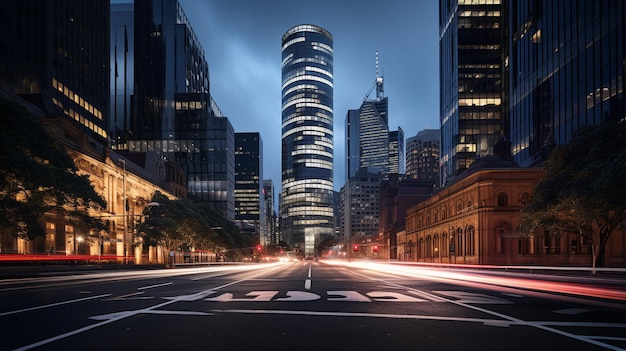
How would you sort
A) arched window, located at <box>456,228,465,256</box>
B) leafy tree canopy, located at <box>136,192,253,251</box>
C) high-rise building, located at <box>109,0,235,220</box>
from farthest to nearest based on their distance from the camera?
high-rise building, located at <box>109,0,235,220</box>, arched window, located at <box>456,228,465,256</box>, leafy tree canopy, located at <box>136,192,253,251</box>

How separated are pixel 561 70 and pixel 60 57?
83.9 m

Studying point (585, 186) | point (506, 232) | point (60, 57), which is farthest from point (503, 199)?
point (60, 57)

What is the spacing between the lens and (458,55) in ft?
369

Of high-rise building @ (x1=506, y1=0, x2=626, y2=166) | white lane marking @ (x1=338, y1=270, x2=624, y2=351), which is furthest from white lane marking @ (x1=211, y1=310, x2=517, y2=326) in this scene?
high-rise building @ (x1=506, y1=0, x2=626, y2=166)

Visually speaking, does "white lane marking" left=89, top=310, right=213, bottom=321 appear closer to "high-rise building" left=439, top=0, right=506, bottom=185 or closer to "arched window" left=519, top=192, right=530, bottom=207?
"arched window" left=519, top=192, right=530, bottom=207

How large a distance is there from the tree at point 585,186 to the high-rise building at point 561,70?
19.6 metres

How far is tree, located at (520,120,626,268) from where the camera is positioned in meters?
28.3

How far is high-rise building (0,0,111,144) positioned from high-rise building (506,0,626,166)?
68.1m

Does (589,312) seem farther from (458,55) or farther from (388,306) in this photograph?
(458,55)

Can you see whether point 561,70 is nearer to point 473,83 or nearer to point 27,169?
point 473,83

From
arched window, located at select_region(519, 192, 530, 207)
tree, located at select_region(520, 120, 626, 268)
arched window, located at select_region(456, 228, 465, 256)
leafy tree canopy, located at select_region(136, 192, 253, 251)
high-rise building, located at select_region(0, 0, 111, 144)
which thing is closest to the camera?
tree, located at select_region(520, 120, 626, 268)

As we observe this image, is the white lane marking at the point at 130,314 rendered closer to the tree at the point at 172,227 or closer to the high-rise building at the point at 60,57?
the tree at the point at 172,227

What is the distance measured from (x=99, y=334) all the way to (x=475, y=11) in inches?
4717

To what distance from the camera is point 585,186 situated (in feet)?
102
